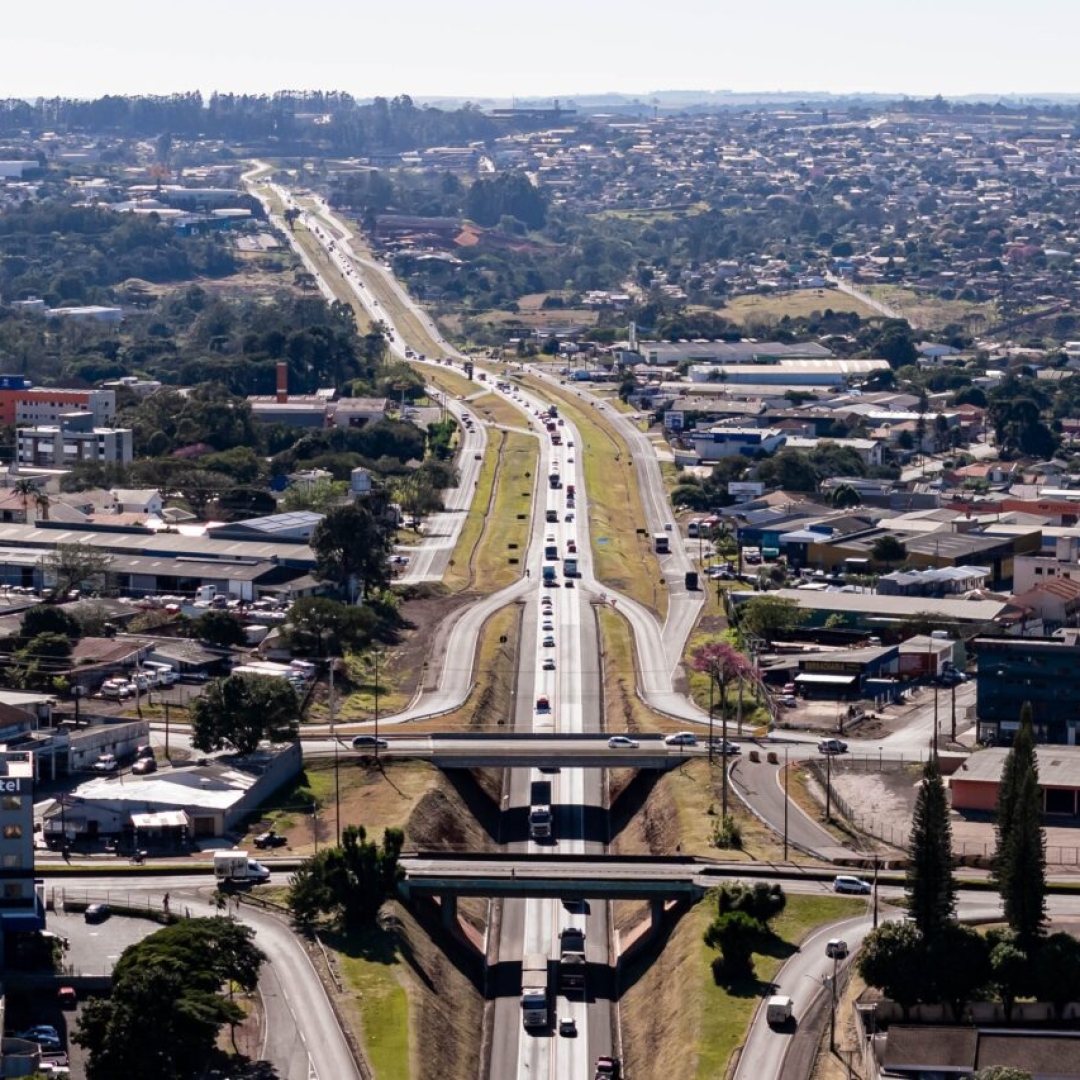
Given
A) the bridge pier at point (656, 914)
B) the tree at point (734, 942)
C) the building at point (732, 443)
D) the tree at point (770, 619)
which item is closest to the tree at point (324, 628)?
the tree at point (770, 619)

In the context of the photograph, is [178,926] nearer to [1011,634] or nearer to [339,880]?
[339,880]

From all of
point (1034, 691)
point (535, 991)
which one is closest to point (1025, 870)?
point (535, 991)

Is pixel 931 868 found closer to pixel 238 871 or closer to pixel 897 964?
pixel 897 964

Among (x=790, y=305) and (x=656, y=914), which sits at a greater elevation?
(x=656, y=914)

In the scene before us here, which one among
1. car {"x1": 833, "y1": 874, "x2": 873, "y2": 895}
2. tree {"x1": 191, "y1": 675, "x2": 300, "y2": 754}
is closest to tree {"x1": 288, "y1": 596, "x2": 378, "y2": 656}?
tree {"x1": 191, "y1": 675, "x2": 300, "y2": 754}

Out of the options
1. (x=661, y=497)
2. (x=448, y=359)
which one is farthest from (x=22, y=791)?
(x=448, y=359)

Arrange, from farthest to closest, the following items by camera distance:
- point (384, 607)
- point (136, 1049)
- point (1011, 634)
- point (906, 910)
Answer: point (384, 607) < point (1011, 634) < point (906, 910) < point (136, 1049)

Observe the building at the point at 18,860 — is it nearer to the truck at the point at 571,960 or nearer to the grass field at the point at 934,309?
the truck at the point at 571,960
